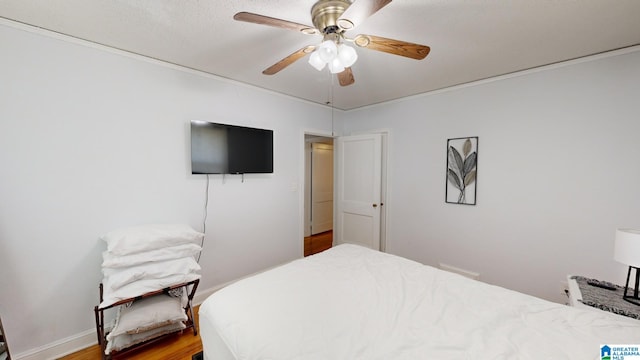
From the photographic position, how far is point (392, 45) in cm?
142

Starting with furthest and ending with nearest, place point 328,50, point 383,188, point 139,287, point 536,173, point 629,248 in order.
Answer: point 383,188, point 536,173, point 139,287, point 629,248, point 328,50

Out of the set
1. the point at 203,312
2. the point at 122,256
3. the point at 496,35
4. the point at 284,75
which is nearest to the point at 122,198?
the point at 122,256

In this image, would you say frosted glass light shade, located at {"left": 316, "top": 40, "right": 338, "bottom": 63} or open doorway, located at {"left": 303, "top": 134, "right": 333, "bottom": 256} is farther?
open doorway, located at {"left": 303, "top": 134, "right": 333, "bottom": 256}

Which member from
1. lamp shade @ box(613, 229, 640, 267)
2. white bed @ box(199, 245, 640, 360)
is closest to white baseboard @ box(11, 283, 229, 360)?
white bed @ box(199, 245, 640, 360)

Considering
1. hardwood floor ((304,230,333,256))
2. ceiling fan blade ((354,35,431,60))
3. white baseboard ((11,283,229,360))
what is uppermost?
ceiling fan blade ((354,35,431,60))

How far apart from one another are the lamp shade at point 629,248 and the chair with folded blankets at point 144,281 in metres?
2.90

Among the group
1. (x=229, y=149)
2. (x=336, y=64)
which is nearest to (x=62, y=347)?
(x=229, y=149)

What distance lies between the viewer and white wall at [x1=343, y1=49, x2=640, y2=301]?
1975 mm

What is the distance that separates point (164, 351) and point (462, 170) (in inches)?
129

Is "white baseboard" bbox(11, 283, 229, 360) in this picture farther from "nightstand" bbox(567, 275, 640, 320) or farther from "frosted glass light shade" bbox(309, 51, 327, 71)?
"nightstand" bbox(567, 275, 640, 320)

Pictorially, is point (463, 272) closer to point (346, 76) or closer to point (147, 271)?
point (346, 76)

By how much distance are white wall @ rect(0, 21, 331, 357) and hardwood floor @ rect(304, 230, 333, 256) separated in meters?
1.86

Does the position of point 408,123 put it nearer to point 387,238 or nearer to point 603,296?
point 387,238

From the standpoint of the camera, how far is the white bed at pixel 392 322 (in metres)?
0.99
